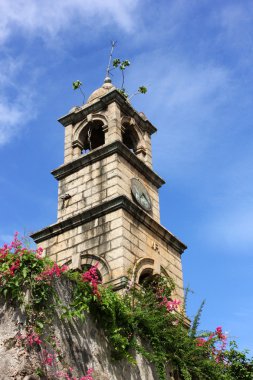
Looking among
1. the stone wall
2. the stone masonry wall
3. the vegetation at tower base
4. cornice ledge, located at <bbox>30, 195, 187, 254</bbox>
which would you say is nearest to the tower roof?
the stone masonry wall

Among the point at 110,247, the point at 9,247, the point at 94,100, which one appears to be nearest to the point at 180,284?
the point at 110,247

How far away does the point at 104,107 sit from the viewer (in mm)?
16266

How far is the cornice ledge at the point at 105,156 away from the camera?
48.4 ft

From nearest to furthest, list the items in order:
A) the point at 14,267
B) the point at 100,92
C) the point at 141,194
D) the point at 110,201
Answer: the point at 14,267
the point at 110,201
the point at 141,194
the point at 100,92

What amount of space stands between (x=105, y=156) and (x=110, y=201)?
71.0 inches

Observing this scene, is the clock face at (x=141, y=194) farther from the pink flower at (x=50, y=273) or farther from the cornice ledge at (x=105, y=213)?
the pink flower at (x=50, y=273)

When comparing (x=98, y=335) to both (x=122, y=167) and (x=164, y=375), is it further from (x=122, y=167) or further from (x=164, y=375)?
(x=122, y=167)

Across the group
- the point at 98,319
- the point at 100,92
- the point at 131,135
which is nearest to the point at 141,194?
the point at 131,135

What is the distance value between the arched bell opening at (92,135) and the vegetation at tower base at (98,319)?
19.1 ft

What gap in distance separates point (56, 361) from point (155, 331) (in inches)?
115

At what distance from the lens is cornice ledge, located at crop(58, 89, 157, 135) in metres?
16.1

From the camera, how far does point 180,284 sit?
48.0 ft

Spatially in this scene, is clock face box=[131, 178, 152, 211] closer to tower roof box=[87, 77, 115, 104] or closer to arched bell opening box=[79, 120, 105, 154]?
arched bell opening box=[79, 120, 105, 154]

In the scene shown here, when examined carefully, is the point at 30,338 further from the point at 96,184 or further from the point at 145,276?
the point at 96,184
